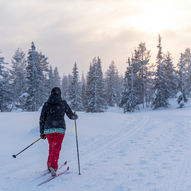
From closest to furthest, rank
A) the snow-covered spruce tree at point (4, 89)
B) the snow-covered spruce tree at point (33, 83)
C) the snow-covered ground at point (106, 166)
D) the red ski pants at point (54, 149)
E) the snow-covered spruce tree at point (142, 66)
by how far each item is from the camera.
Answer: the snow-covered ground at point (106, 166) → the red ski pants at point (54, 149) → the snow-covered spruce tree at point (4, 89) → the snow-covered spruce tree at point (33, 83) → the snow-covered spruce tree at point (142, 66)

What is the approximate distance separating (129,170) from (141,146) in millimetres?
3057

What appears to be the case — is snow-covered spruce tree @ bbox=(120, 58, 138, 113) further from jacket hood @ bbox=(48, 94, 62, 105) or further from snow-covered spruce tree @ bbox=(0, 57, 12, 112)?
jacket hood @ bbox=(48, 94, 62, 105)

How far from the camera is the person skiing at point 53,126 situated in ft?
16.6

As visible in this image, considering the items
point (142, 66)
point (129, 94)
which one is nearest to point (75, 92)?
point (129, 94)

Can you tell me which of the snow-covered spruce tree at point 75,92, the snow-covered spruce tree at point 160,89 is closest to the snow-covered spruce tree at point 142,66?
the snow-covered spruce tree at point 160,89

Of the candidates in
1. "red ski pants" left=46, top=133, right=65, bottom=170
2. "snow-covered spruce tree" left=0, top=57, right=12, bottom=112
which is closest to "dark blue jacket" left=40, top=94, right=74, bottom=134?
"red ski pants" left=46, top=133, right=65, bottom=170

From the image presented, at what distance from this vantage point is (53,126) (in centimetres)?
512

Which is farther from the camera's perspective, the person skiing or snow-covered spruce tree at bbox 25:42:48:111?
snow-covered spruce tree at bbox 25:42:48:111

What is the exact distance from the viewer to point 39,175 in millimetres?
5109

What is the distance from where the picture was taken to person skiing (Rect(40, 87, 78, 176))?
5051 mm

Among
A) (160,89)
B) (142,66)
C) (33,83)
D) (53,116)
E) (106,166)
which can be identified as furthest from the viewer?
(142,66)

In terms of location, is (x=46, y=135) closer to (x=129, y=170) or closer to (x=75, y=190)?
(x=75, y=190)

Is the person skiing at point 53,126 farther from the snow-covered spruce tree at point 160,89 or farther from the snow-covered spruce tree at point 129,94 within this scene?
the snow-covered spruce tree at point 160,89

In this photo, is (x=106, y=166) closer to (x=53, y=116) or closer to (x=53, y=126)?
(x=53, y=126)
